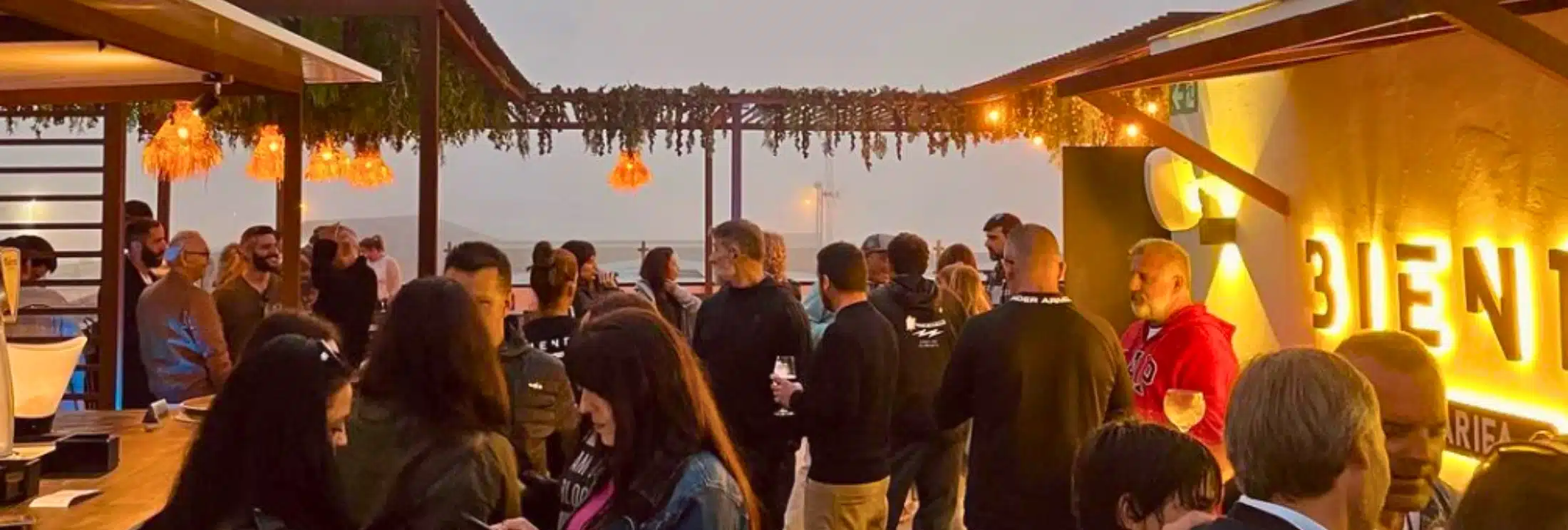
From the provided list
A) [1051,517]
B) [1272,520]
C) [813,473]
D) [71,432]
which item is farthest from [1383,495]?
[71,432]

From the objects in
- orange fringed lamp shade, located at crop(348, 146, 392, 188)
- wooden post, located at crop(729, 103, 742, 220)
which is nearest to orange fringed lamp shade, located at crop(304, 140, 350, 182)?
orange fringed lamp shade, located at crop(348, 146, 392, 188)

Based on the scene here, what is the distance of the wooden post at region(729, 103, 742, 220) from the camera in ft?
33.7

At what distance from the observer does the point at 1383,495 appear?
1799mm

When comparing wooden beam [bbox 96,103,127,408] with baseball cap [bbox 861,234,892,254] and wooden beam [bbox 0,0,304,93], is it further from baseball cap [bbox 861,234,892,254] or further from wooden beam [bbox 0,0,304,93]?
baseball cap [bbox 861,234,892,254]

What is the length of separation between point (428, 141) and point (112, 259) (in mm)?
2212

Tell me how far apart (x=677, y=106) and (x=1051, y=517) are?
22.4 ft

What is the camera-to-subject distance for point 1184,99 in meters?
6.16

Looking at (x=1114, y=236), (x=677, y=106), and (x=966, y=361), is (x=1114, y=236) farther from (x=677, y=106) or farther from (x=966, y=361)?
(x=677, y=106)

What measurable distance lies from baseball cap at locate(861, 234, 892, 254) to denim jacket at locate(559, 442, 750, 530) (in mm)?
4464

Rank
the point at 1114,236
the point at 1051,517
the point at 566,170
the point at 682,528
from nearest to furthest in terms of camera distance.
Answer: the point at 682,528, the point at 1051,517, the point at 1114,236, the point at 566,170

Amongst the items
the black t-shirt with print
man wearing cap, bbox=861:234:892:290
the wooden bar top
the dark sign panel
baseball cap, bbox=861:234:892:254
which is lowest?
the wooden bar top

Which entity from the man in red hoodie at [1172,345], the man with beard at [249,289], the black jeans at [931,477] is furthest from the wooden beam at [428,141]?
the man in red hoodie at [1172,345]

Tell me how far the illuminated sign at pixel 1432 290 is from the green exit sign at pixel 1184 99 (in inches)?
53.6

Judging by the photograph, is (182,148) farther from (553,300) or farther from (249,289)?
(553,300)
